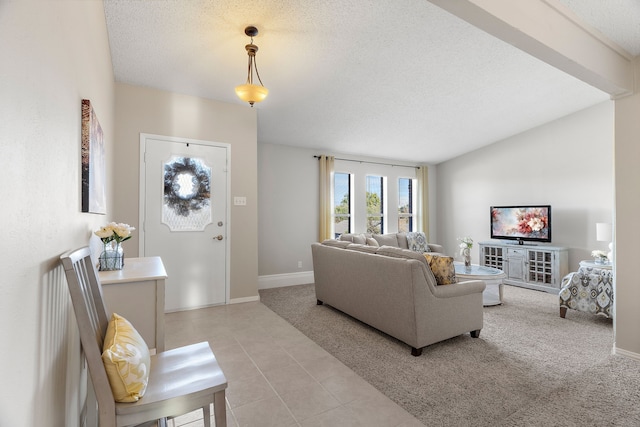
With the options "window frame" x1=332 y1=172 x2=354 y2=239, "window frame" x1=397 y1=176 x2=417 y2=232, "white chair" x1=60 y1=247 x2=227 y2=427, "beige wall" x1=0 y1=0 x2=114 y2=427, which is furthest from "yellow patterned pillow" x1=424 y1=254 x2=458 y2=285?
"window frame" x1=397 y1=176 x2=417 y2=232

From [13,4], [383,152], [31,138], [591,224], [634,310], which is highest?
[383,152]

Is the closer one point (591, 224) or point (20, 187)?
point (20, 187)

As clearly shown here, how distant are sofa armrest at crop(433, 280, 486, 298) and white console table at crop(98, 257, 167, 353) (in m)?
2.16

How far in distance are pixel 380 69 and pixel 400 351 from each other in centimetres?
302

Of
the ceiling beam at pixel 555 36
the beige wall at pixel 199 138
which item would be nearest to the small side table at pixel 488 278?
the ceiling beam at pixel 555 36

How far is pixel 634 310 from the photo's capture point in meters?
2.60

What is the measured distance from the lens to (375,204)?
265 inches

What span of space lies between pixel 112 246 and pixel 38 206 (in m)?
1.31

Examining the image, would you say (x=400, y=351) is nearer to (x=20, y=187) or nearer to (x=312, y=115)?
(x=20, y=187)

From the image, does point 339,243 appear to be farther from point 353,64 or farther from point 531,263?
point 531,263

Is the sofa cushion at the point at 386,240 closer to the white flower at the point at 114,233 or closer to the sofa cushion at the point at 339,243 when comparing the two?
the sofa cushion at the point at 339,243

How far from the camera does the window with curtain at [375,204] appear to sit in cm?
663

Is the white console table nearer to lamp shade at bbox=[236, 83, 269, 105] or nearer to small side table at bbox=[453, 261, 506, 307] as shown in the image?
lamp shade at bbox=[236, 83, 269, 105]

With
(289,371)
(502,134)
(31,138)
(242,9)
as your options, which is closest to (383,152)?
(502,134)
